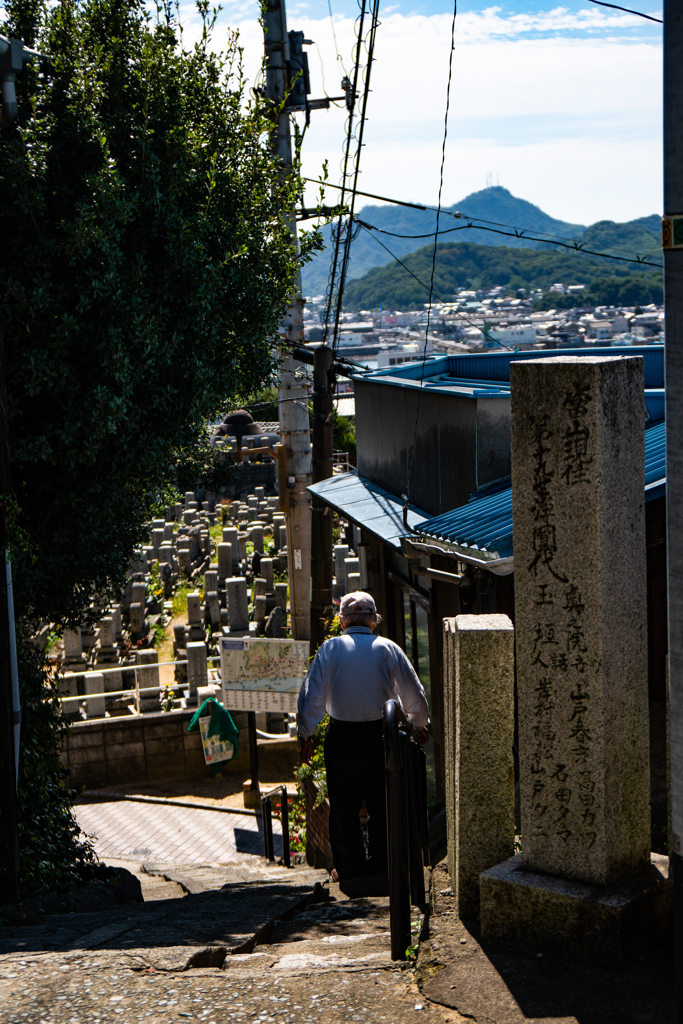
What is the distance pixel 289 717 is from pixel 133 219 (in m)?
10.8

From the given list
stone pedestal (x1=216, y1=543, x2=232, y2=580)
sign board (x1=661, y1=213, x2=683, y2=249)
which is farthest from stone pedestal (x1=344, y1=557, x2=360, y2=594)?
sign board (x1=661, y1=213, x2=683, y2=249)

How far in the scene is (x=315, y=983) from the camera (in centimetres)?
349

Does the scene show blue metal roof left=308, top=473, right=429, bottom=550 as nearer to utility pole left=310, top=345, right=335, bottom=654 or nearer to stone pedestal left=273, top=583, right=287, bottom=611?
utility pole left=310, top=345, right=335, bottom=654

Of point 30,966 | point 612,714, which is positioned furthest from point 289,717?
point 612,714

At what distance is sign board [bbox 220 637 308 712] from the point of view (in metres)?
11.8

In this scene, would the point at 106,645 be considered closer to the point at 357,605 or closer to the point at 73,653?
the point at 73,653

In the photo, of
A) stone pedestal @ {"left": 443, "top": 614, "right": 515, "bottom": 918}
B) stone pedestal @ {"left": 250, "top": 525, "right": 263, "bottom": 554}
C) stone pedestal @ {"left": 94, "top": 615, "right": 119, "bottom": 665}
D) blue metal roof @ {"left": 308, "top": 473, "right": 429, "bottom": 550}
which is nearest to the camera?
stone pedestal @ {"left": 443, "top": 614, "right": 515, "bottom": 918}

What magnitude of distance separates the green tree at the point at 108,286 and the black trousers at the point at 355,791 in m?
2.72

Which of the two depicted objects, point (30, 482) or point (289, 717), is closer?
point (30, 482)

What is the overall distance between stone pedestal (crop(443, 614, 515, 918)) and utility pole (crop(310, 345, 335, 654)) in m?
7.43

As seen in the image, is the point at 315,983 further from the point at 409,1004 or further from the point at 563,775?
the point at 563,775

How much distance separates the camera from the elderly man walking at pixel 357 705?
509 cm

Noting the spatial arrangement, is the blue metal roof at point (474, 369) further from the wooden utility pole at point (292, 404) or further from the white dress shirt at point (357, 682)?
the white dress shirt at point (357, 682)

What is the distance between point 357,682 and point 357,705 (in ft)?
0.46
